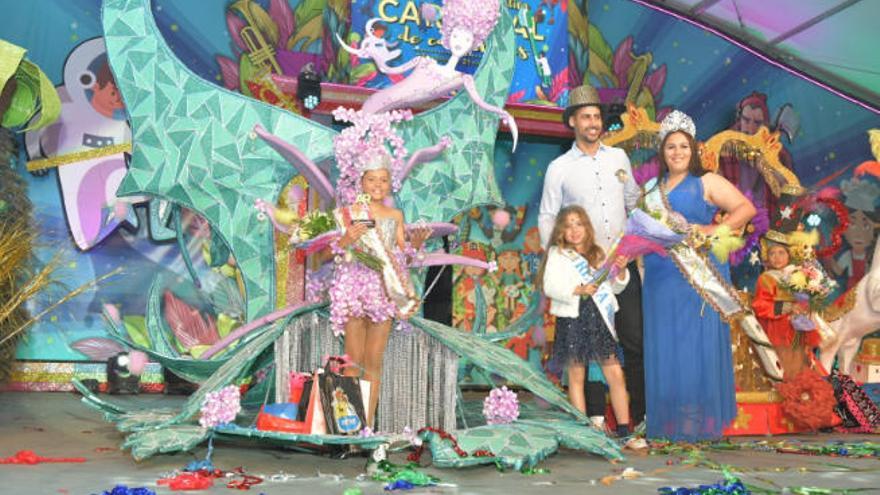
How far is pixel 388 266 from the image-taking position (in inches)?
195

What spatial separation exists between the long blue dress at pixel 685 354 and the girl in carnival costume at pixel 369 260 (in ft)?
4.94

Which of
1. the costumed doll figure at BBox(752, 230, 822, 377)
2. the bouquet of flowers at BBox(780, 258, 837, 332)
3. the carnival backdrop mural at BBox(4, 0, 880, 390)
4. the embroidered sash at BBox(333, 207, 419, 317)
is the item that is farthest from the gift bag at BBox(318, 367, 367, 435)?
the bouquet of flowers at BBox(780, 258, 837, 332)

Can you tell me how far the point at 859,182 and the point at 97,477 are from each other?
31.5ft

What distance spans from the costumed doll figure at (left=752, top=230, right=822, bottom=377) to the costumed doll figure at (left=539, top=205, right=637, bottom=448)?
1768 millimetres

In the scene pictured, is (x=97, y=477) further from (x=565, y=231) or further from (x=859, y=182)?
(x=859, y=182)

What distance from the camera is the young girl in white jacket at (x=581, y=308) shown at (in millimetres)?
5293

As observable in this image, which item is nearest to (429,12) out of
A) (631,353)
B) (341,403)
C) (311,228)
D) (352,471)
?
(631,353)

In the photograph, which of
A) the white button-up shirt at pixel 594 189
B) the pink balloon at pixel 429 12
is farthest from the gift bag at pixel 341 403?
the pink balloon at pixel 429 12

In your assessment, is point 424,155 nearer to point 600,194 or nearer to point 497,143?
point 600,194

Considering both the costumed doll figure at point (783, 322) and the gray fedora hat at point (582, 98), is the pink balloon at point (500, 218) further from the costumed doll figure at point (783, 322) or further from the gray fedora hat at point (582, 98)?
the gray fedora hat at point (582, 98)

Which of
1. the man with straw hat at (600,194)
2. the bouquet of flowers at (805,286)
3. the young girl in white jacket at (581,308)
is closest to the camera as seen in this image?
the young girl in white jacket at (581,308)

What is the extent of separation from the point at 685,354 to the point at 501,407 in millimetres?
1245

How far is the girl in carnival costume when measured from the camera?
4.92 meters

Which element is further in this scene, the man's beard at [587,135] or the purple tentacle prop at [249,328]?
the man's beard at [587,135]
